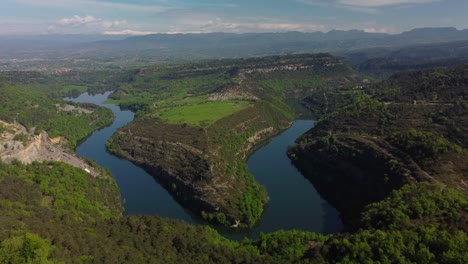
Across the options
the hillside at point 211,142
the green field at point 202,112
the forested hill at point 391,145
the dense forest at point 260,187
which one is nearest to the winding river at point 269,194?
the hillside at point 211,142

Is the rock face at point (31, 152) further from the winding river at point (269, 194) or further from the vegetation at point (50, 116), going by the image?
the vegetation at point (50, 116)

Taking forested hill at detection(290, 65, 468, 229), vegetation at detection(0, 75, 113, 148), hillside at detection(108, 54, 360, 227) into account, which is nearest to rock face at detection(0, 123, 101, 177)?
vegetation at detection(0, 75, 113, 148)

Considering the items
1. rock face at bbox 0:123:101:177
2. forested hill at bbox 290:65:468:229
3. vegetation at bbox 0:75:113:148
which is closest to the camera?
forested hill at bbox 290:65:468:229

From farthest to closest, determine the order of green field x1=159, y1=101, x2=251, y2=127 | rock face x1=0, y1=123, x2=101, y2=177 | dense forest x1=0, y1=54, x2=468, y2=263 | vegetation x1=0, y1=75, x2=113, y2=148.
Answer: green field x1=159, y1=101, x2=251, y2=127 → vegetation x1=0, y1=75, x2=113, y2=148 → rock face x1=0, y1=123, x2=101, y2=177 → dense forest x1=0, y1=54, x2=468, y2=263

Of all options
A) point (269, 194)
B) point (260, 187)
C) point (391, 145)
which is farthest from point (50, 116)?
point (391, 145)

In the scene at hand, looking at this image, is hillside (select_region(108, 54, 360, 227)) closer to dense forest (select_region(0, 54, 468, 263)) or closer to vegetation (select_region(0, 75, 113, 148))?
dense forest (select_region(0, 54, 468, 263))

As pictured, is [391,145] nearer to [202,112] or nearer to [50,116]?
[202,112]

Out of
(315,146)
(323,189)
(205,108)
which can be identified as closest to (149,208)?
(323,189)

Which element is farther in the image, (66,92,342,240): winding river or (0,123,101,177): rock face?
(0,123,101,177): rock face
